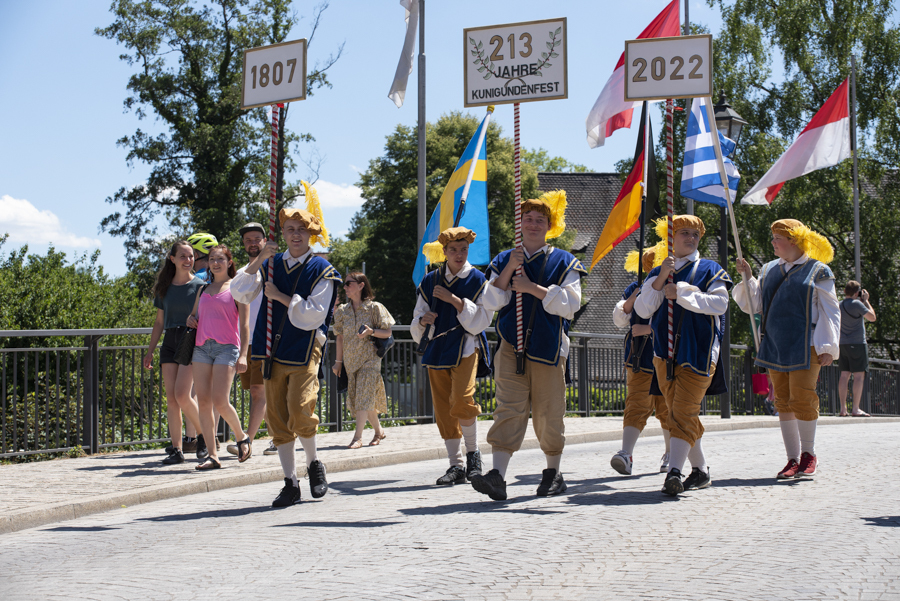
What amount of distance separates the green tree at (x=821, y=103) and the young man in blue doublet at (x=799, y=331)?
73.6ft

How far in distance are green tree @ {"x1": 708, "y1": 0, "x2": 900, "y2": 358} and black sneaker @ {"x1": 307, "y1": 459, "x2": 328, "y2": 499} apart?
972 inches

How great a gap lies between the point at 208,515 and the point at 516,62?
425cm

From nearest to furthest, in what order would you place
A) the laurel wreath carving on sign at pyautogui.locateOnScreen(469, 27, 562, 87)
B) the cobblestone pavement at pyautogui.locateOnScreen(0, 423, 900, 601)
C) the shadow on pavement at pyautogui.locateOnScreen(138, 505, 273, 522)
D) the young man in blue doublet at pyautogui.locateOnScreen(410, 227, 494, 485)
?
the cobblestone pavement at pyautogui.locateOnScreen(0, 423, 900, 601), the shadow on pavement at pyautogui.locateOnScreen(138, 505, 273, 522), the young man in blue doublet at pyautogui.locateOnScreen(410, 227, 494, 485), the laurel wreath carving on sign at pyautogui.locateOnScreen(469, 27, 562, 87)

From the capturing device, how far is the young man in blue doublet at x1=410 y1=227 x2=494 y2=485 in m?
6.84

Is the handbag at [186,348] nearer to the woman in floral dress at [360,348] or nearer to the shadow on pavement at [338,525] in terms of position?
the woman in floral dress at [360,348]

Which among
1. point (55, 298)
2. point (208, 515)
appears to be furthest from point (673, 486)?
point (55, 298)

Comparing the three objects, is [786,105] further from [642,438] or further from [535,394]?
[535,394]

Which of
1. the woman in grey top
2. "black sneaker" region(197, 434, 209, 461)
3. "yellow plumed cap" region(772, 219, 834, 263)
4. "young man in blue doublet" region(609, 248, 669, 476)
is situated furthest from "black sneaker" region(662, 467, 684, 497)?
the woman in grey top

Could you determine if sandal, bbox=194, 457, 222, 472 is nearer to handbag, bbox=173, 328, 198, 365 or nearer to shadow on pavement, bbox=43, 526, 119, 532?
handbag, bbox=173, 328, 198, 365

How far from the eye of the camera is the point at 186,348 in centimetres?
830

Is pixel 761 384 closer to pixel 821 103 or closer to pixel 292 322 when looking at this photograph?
pixel 292 322

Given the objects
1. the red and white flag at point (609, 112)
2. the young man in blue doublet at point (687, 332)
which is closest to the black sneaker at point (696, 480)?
the young man in blue doublet at point (687, 332)

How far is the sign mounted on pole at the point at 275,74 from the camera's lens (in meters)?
7.37

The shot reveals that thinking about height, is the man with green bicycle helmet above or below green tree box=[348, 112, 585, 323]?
below
